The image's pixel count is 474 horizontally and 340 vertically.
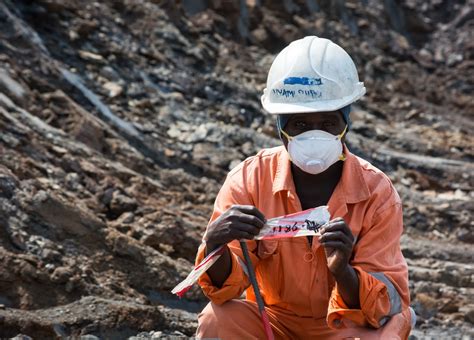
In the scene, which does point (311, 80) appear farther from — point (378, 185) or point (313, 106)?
point (378, 185)

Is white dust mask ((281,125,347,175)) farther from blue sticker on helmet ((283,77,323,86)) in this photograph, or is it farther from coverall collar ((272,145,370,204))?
blue sticker on helmet ((283,77,323,86))

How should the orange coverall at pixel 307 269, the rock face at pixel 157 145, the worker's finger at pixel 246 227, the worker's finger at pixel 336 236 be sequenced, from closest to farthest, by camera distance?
the worker's finger at pixel 336 236 < the worker's finger at pixel 246 227 < the orange coverall at pixel 307 269 < the rock face at pixel 157 145

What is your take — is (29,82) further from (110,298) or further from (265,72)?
(265,72)

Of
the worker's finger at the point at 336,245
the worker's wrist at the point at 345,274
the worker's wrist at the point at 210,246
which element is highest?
the worker's finger at the point at 336,245

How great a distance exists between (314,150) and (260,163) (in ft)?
0.96

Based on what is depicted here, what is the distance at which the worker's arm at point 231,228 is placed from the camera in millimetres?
3461

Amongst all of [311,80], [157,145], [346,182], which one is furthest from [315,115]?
[157,145]

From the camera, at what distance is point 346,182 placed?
146 inches

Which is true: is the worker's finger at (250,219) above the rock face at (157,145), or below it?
above

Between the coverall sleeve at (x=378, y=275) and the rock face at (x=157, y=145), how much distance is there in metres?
1.78

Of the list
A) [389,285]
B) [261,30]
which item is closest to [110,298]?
[389,285]

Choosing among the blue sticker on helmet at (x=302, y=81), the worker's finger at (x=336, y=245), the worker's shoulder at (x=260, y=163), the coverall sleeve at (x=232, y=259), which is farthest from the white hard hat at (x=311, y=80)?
the worker's finger at (x=336, y=245)

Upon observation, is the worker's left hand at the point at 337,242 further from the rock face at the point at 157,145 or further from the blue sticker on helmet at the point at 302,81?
the rock face at the point at 157,145

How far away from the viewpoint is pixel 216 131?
10.3 m
